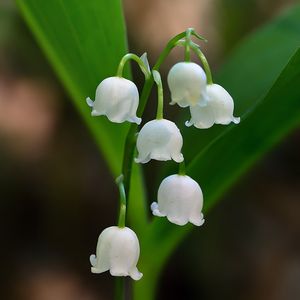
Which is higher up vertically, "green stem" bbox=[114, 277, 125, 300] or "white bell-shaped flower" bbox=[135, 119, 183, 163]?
"white bell-shaped flower" bbox=[135, 119, 183, 163]

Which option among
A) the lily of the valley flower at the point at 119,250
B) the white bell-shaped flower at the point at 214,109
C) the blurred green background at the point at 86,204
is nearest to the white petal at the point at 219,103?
the white bell-shaped flower at the point at 214,109

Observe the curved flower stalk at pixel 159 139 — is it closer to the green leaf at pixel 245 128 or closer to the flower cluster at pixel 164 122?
the flower cluster at pixel 164 122

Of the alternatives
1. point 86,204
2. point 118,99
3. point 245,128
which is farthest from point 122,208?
point 86,204

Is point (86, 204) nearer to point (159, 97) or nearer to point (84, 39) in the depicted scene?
point (84, 39)

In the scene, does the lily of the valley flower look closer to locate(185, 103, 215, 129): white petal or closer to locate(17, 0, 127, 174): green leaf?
locate(185, 103, 215, 129): white petal

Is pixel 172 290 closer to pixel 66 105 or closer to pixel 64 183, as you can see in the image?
pixel 64 183

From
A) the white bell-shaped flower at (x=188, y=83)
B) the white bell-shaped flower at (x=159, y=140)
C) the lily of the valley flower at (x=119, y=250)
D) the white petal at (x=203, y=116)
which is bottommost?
the lily of the valley flower at (x=119, y=250)

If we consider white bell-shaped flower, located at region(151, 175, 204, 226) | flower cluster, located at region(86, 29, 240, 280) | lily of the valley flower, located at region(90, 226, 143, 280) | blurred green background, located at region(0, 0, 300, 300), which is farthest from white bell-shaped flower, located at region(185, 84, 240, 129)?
blurred green background, located at region(0, 0, 300, 300)
